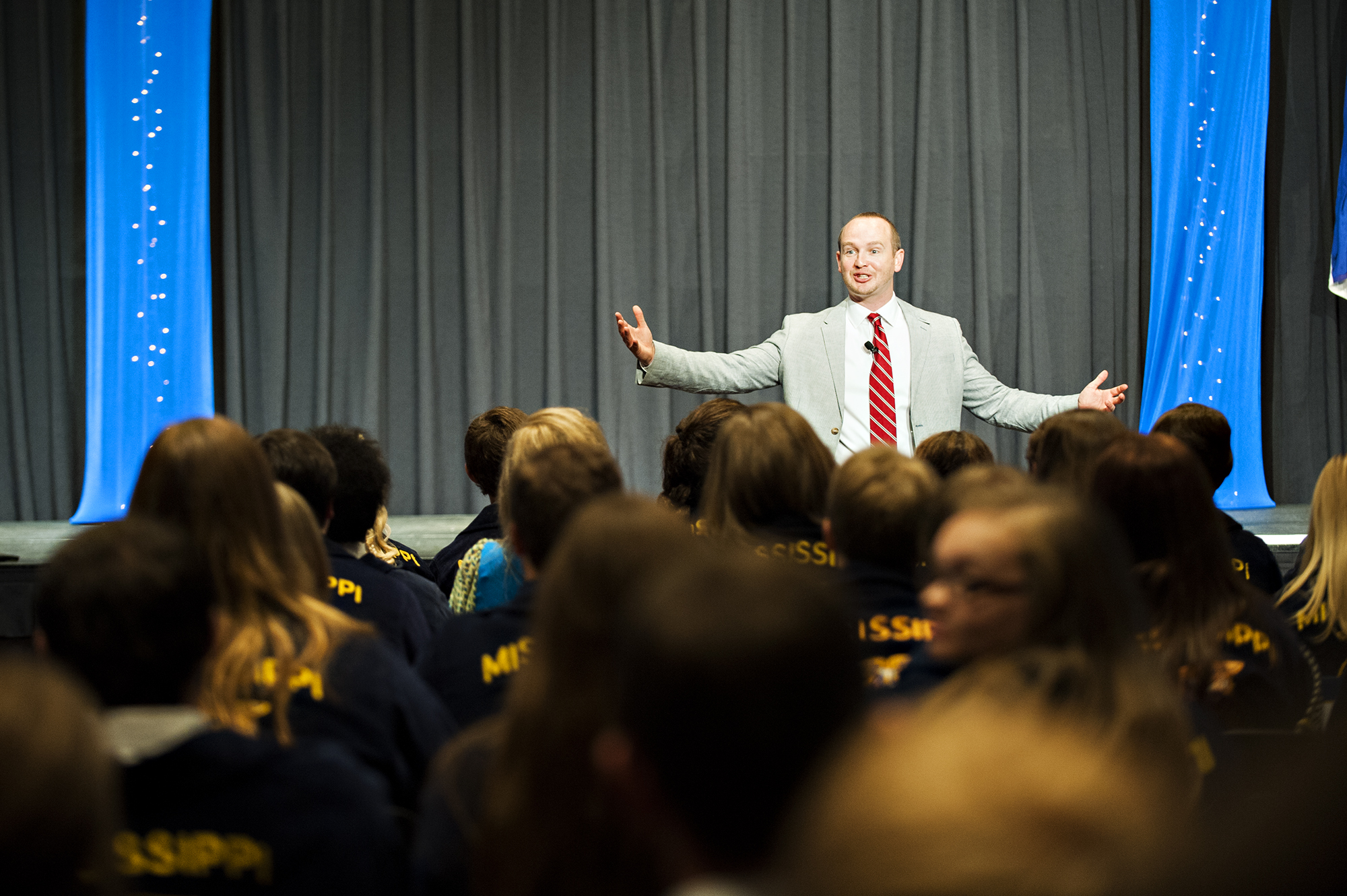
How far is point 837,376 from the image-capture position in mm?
4457

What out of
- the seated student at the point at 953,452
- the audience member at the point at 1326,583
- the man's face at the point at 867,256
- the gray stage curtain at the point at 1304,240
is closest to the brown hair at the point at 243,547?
the seated student at the point at 953,452

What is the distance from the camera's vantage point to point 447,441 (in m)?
6.43

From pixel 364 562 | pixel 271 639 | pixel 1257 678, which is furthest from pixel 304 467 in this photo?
pixel 1257 678

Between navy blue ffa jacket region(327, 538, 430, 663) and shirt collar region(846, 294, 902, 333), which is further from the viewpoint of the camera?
shirt collar region(846, 294, 902, 333)

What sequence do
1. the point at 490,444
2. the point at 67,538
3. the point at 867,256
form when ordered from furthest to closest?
the point at 867,256 → the point at 67,538 → the point at 490,444

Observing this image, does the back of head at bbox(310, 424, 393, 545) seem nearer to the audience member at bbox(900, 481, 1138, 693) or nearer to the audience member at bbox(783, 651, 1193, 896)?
the audience member at bbox(900, 481, 1138, 693)

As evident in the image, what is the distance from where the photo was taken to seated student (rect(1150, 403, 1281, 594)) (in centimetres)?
260

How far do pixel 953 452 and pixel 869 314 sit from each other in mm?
1588

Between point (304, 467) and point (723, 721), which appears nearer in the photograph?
point (723, 721)

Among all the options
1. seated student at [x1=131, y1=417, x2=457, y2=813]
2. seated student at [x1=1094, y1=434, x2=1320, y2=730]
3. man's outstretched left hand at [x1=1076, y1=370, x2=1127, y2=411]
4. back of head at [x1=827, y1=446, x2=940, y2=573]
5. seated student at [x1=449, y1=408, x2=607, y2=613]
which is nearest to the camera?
seated student at [x1=131, y1=417, x2=457, y2=813]

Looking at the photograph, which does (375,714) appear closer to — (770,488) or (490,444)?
(770,488)

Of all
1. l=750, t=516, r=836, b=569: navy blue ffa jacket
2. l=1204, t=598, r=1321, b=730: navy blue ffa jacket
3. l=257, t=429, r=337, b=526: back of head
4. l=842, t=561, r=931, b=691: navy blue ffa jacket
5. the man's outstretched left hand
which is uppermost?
the man's outstretched left hand

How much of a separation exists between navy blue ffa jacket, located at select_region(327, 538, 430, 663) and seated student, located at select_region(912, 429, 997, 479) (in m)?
1.36

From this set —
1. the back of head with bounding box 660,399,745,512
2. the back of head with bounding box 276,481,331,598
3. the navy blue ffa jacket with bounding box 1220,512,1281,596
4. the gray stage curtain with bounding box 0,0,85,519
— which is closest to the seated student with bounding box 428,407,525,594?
the back of head with bounding box 660,399,745,512
